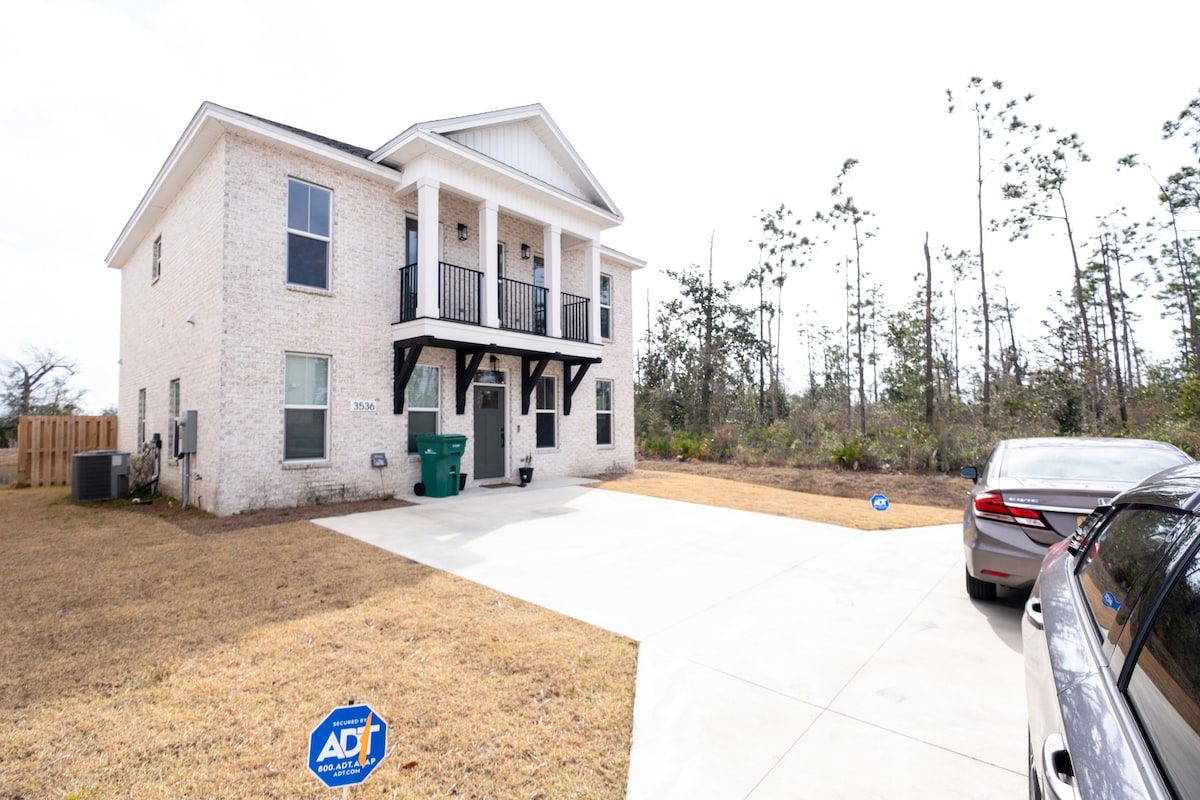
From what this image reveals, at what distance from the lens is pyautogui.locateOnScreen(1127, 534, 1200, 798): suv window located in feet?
3.14

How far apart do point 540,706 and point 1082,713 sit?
2348 millimetres

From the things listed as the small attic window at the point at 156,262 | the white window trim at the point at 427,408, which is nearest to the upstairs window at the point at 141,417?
the small attic window at the point at 156,262

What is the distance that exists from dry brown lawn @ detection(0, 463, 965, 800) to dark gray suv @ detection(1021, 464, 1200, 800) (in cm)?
166

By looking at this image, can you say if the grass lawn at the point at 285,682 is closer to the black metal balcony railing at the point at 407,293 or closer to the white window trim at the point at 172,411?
the white window trim at the point at 172,411

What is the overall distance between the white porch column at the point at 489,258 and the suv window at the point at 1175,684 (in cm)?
1028

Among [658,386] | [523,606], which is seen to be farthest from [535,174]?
[658,386]

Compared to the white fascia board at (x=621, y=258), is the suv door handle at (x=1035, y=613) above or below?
below

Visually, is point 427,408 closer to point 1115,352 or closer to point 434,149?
point 434,149

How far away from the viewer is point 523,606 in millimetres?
4406

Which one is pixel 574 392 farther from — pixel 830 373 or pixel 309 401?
pixel 830 373

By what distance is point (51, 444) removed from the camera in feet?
44.8

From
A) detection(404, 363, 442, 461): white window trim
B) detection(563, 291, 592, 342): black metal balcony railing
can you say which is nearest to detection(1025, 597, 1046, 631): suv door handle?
detection(404, 363, 442, 461): white window trim

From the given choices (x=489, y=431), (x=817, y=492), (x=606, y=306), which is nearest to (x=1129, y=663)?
(x=489, y=431)

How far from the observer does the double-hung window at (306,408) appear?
9.29m
